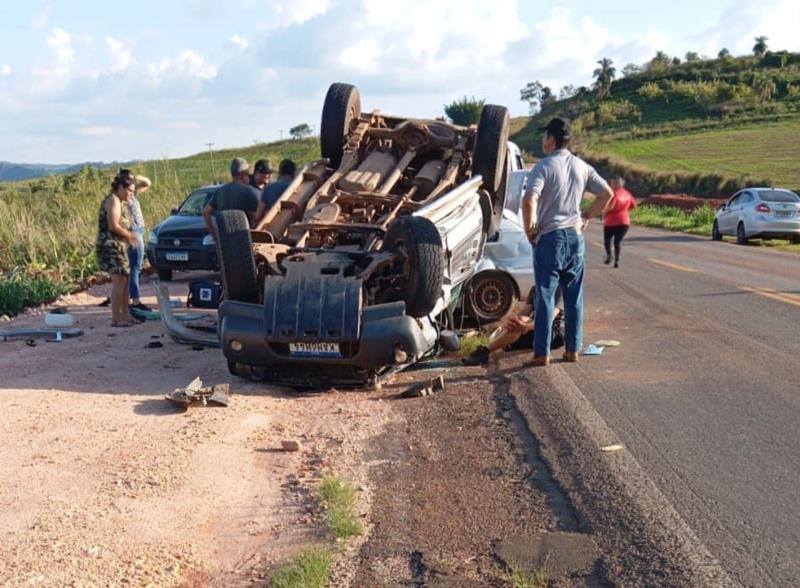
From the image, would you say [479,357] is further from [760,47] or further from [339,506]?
[760,47]

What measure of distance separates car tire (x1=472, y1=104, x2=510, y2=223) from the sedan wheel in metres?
0.91

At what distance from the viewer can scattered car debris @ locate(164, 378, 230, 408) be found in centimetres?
721

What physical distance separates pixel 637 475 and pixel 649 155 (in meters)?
66.4

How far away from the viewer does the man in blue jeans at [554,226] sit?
845cm

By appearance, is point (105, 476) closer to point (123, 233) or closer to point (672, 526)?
point (672, 526)

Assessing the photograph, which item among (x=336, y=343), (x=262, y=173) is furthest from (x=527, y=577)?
(x=262, y=173)

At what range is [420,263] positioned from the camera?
307 inches

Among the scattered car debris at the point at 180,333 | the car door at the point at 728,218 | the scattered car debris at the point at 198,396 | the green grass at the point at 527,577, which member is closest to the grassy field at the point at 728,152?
the car door at the point at 728,218

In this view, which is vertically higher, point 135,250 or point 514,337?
point 135,250

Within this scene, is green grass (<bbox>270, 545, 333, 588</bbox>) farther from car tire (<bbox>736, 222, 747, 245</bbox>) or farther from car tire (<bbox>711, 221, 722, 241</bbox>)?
car tire (<bbox>711, 221, 722, 241</bbox>)

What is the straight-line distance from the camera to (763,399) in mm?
7141

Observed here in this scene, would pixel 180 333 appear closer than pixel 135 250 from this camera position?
Yes

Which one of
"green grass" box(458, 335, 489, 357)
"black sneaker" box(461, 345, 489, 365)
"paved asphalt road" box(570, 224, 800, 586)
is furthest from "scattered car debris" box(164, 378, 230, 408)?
"paved asphalt road" box(570, 224, 800, 586)

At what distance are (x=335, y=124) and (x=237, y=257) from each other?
330 centimetres
